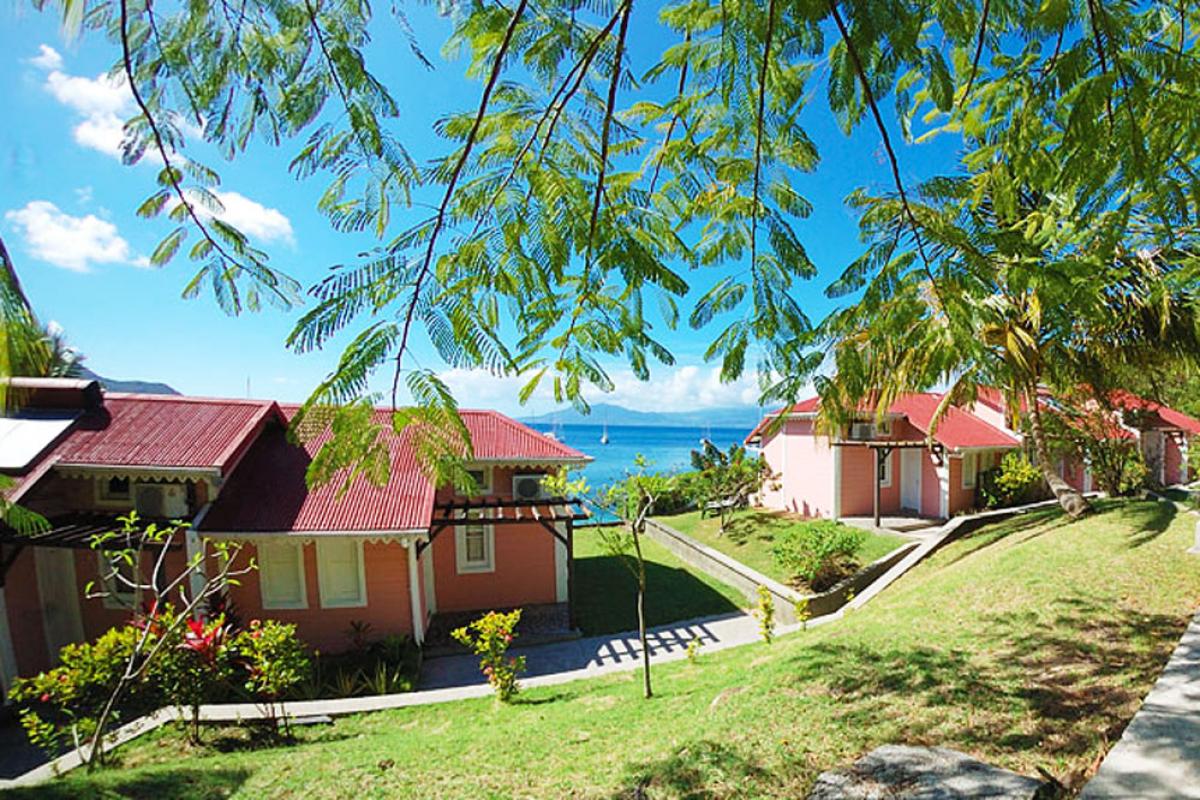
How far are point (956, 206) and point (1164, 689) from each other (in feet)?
13.3

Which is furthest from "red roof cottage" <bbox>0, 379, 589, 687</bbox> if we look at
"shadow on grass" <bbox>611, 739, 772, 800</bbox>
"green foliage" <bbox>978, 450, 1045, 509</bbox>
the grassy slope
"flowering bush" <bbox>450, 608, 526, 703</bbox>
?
"green foliage" <bbox>978, 450, 1045, 509</bbox>

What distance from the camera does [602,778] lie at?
12.5ft

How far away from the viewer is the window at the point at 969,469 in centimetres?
1662

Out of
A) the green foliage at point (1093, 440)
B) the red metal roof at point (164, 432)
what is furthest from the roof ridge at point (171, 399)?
the green foliage at point (1093, 440)

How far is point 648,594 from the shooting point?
12.1 metres

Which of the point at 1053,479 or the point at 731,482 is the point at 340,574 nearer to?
the point at 731,482

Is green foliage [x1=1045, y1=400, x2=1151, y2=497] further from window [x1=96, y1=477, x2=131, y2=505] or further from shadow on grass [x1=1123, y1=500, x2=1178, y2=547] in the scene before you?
window [x1=96, y1=477, x2=131, y2=505]

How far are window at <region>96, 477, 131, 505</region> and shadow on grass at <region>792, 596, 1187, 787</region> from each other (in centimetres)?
1146

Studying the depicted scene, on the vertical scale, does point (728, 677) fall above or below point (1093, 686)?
below

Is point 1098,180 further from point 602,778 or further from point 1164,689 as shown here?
point 602,778

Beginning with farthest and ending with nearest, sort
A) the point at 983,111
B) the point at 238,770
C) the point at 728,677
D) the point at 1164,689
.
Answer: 1. the point at 728,677
2. the point at 238,770
3. the point at 1164,689
4. the point at 983,111

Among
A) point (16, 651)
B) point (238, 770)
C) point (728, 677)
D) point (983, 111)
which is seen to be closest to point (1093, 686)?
point (728, 677)

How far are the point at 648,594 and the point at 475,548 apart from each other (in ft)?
14.3

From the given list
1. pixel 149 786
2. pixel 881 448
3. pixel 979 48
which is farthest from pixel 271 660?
pixel 881 448
